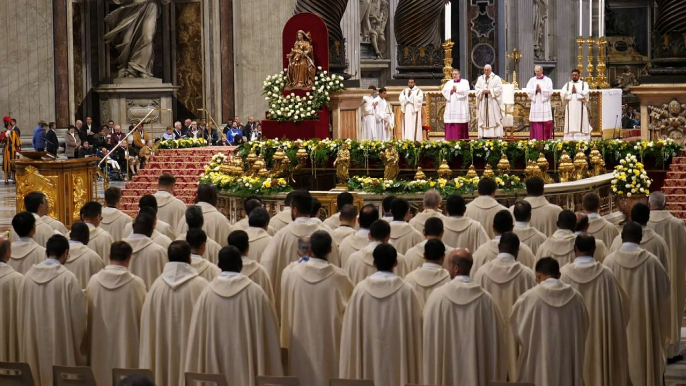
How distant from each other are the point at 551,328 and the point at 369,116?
13.8m

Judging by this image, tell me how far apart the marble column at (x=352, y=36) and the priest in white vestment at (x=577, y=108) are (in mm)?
10678

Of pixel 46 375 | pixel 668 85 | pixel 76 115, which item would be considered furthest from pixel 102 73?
pixel 46 375

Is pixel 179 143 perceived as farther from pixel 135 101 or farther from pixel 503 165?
pixel 503 165

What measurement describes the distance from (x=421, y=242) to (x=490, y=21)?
27846 millimetres

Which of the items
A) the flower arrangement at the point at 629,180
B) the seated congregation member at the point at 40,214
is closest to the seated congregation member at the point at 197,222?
the seated congregation member at the point at 40,214

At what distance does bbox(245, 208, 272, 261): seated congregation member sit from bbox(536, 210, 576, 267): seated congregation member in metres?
2.22

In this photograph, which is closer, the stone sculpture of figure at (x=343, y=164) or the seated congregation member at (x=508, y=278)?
the seated congregation member at (x=508, y=278)

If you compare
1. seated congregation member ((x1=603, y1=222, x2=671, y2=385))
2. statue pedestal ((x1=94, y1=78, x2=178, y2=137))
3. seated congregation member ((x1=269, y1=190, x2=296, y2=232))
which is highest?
statue pedestal ((x1=94, y1=78, x2=178, y2=137))

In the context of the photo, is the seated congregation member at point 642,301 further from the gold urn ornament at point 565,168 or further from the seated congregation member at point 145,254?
the gold urn ornament at point 565,168

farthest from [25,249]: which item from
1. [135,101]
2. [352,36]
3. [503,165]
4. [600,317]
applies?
[352,36]

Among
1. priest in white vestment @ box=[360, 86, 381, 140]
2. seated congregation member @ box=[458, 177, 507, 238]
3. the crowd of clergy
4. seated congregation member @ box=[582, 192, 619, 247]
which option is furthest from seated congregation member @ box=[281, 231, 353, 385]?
priest in white vestment @ box=[360, 86, 381, 140]

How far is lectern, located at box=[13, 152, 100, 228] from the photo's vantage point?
16.1 metres

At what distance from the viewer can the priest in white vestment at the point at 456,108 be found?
20.4m

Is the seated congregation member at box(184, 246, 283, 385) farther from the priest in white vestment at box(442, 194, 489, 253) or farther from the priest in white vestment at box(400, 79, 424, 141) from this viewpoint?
the priest in white vestment at box(400, 79, 424, 141)
